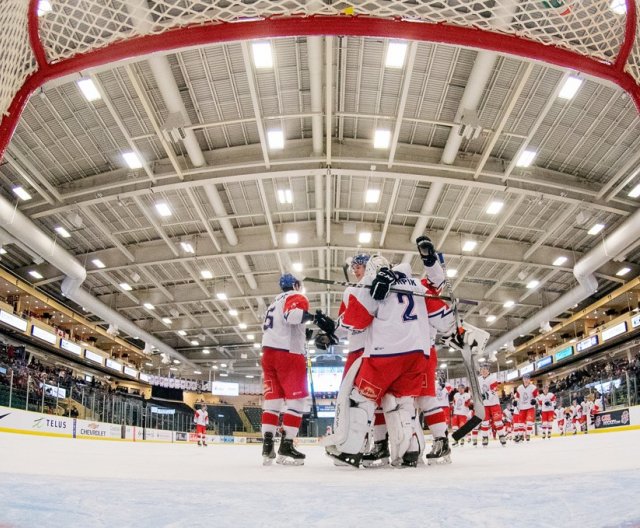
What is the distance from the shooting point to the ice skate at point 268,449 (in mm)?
4082

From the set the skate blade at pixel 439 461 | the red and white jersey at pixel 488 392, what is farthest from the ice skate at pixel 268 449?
the red and white jersey at pixel 488 392

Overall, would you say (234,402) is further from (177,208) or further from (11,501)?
(11,501)

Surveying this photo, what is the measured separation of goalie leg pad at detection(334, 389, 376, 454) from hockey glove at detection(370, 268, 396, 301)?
0.65 meters

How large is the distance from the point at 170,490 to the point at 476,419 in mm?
2313

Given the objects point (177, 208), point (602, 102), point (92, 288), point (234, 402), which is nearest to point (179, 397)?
point (234, 402)

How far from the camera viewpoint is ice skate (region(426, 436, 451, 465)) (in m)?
3.64

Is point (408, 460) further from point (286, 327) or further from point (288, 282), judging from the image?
point (288, 282)

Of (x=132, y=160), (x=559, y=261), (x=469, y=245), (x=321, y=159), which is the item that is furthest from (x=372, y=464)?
(x=559, y=261)

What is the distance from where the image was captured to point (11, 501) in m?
1.33

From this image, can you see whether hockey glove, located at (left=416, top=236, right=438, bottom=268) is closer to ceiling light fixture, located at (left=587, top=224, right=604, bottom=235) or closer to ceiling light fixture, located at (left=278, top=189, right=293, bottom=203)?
ceiling light fixture, located at (left=278, top=189, right=293, bottom=203)

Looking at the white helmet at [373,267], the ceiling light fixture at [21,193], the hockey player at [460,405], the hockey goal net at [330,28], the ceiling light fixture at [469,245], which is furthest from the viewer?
the ceiling light fixture at [469,245]

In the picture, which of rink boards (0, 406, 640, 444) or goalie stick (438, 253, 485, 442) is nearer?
goalie stick (438, 253, 485, 442)

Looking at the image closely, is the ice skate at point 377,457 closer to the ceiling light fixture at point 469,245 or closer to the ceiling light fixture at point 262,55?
the ceiling light fixture at point 262,55

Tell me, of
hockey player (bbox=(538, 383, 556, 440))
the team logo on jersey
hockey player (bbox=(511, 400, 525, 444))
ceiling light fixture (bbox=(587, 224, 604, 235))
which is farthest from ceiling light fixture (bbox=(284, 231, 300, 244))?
the team logo on jersey
